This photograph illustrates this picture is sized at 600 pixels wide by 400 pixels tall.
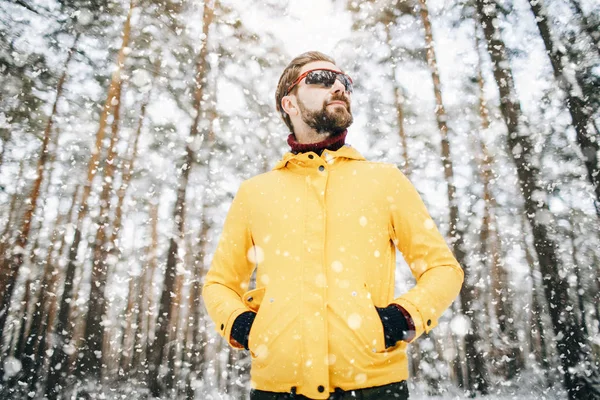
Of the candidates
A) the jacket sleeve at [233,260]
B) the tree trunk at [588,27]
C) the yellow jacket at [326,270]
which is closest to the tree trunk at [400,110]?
the tree trunk at [588,27]

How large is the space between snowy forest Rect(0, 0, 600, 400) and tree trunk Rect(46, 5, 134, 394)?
43 mm

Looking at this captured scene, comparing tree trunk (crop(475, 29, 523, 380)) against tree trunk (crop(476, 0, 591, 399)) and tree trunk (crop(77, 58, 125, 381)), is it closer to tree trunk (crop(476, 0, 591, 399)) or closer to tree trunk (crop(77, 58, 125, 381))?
tree trunk (crop(476, 0, 591, 399))

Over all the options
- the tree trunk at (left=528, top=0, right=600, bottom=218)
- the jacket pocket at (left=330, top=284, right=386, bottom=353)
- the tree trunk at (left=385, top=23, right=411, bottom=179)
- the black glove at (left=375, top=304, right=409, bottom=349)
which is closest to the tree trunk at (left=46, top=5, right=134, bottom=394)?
the tree trunk at (left=385, top=23, right=411, bottom=179)

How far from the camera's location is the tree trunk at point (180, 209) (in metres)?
9.37

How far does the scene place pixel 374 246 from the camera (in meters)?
1.84

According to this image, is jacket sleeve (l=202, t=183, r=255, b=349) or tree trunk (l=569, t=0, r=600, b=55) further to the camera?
tree trunk (l=569, t=0, r=600, b=55)

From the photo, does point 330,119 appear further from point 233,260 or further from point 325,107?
point 233,260

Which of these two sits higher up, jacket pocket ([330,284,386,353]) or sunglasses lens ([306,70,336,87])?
sunglasses lens ([306,70,336,87])

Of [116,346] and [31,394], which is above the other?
[116,346]

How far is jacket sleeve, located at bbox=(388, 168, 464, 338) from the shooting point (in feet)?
5.41

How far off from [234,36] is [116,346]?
1226 centimetres

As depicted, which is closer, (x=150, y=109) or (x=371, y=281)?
(x=371, y=281)

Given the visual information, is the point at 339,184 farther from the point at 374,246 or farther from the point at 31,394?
the point at 31,394

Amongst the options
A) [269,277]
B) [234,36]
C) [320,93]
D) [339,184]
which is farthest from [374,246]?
[234,36]
